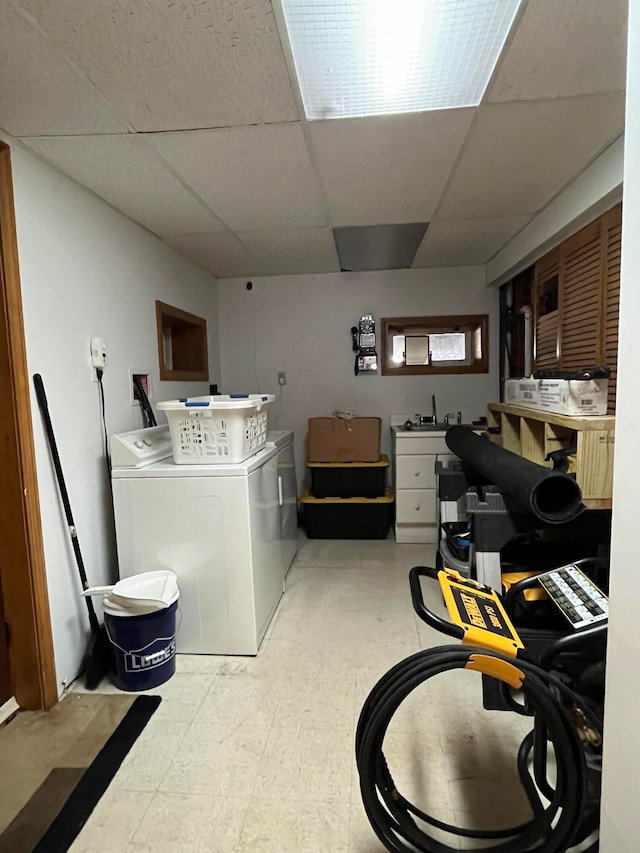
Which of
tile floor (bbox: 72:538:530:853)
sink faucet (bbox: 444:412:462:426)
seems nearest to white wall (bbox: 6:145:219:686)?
tile floor (bbox: 72:538:530:853)

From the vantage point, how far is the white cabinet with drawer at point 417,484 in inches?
136

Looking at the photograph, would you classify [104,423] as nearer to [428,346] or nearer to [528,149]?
[528,149]

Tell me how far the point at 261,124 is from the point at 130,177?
28.5 inches

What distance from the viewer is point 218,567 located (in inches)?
81.7

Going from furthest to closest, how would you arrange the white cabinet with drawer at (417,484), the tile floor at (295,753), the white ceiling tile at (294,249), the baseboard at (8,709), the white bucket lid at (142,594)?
1. the white cabinet with drawer at (417,484)
2. the white ceiling tile at (294,249)
3. the white bucket lid at (142,594)
4. the baseboard at (8,709)
5. the tile floor at (295,753)

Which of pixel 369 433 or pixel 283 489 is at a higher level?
pixel 369 433

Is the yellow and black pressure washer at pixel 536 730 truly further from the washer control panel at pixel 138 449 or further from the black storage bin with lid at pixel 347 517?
the black storage bin with lid at pixel 347 517

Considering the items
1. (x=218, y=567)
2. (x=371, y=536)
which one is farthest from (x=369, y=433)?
(x=218, y=567)

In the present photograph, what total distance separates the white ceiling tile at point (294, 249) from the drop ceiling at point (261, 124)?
0.52 feet

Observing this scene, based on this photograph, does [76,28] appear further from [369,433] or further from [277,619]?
[369,433]

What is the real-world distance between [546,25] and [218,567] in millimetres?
2147

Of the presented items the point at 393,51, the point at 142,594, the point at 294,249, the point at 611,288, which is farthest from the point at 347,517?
the point at 393,51

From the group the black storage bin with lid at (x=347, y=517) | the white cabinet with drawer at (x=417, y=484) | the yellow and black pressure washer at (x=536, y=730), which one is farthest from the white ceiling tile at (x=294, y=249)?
the yellow and black pressure washer at (x=536, y=730)

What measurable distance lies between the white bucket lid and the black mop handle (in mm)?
125
